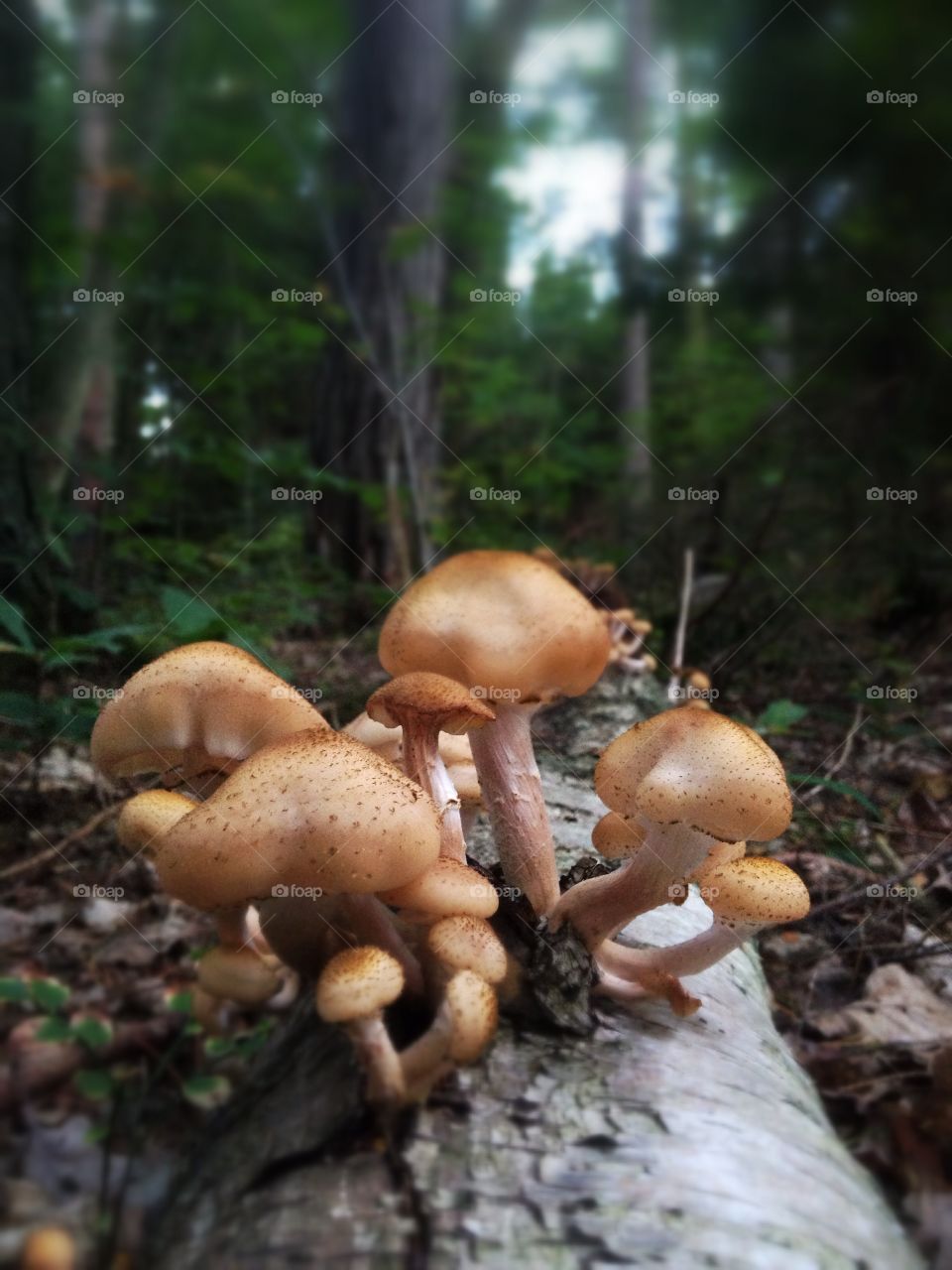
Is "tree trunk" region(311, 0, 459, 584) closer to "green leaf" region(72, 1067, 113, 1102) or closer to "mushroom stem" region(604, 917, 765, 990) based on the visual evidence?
"mushroom stem" region(604, 917, 765, 990)

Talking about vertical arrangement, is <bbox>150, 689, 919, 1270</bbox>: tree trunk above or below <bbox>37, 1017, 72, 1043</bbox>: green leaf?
below

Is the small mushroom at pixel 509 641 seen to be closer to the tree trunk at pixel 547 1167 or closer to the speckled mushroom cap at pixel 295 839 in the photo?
the tree trunk at pixel 547 1167

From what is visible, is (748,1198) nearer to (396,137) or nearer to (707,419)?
(396,137)

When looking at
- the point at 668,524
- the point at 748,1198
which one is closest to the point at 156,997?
the point at 748,1198

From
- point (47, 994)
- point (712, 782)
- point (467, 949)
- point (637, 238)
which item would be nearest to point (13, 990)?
point (47, 994)

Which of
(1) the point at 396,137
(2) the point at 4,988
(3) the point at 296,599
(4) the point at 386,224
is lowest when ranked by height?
(2) the point at 4,988

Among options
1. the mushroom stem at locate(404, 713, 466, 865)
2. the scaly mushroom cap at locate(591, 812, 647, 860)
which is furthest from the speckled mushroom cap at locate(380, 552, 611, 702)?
the scaly mushroom cap at locate(591, 812, 647, 860)
